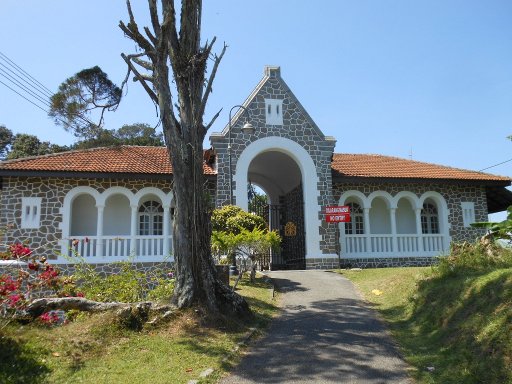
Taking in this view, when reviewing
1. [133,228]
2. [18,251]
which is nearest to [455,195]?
[133,228]

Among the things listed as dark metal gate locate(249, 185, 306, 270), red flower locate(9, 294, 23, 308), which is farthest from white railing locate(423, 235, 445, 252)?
red flower locate(9, 294, 23, 308)

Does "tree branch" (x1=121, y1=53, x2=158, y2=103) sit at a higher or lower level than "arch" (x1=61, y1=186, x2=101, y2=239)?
higher

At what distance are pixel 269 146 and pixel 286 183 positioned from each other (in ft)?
15.7

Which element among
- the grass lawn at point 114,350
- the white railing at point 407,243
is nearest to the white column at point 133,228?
the grass lawn at point 114,350

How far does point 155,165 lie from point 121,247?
128 inches

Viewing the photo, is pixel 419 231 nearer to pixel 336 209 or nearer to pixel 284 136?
pixel 336 209

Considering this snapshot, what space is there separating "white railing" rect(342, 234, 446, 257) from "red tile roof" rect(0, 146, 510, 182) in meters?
2.45

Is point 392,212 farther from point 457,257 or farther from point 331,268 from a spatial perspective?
point 457,257

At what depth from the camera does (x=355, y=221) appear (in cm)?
1930

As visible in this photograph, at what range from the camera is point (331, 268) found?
16.9m

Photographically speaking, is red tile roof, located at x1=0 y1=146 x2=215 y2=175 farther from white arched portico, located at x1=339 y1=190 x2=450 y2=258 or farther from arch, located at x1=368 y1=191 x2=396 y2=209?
arch, located at x1=368 y1=191 x2=396 y2=209

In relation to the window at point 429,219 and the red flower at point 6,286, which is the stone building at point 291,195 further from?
the red flower at point 6,286

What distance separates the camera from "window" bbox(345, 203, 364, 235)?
752 inches

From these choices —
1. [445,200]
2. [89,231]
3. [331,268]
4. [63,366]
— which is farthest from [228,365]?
[445,200]
